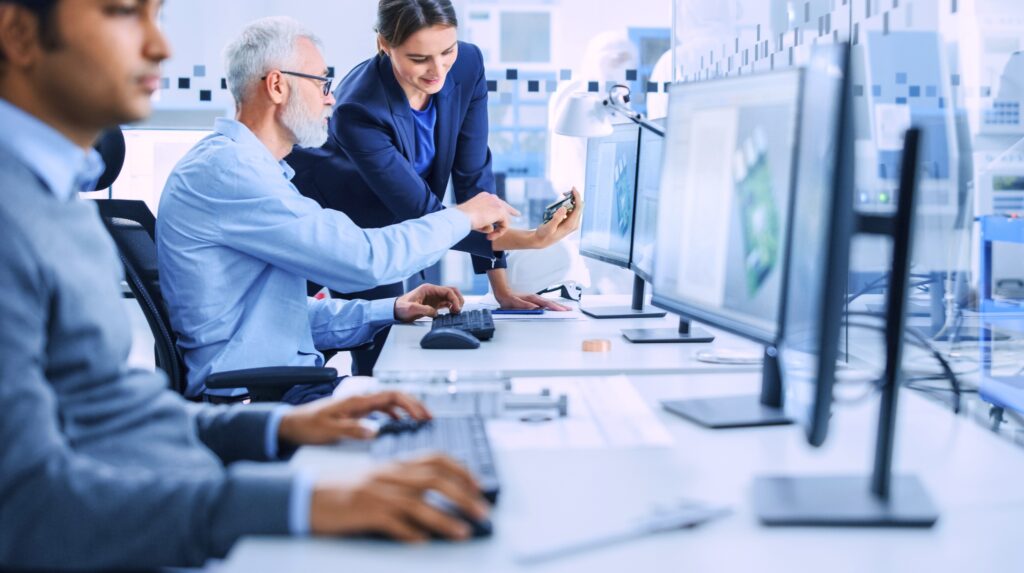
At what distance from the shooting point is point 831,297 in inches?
35.2

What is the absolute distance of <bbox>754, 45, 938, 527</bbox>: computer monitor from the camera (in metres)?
0.89

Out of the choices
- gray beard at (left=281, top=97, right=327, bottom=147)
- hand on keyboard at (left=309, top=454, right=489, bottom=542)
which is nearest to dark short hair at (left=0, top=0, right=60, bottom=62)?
hand on keyboard at (left=309, top=454, right=489, bottom=542)

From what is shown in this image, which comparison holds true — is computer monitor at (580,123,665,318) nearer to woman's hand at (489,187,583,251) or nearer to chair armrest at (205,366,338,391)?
woman's hand at (489,187,583,251)

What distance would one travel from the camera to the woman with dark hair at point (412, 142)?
8.11ft

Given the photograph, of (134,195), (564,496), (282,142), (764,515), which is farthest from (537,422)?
(134,195)

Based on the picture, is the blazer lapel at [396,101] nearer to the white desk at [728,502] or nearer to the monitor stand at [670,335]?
the monitor stand at [670,335]

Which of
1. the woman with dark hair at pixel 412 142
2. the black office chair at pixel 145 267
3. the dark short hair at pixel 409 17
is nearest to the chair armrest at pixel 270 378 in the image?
the black office chair at pixel 145 267

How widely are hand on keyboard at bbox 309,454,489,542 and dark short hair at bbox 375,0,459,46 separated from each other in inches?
70.8

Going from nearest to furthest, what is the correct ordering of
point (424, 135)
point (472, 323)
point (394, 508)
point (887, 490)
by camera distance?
point (394, 508)
point (887, 490)
point (472, 323)
point (424, 135)

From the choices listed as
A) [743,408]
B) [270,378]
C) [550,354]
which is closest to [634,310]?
[550,354]

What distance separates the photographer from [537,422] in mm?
1272

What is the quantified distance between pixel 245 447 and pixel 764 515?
593mm

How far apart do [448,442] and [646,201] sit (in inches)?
44.2

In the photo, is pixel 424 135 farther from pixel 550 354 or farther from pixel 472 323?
pixel 550 354
